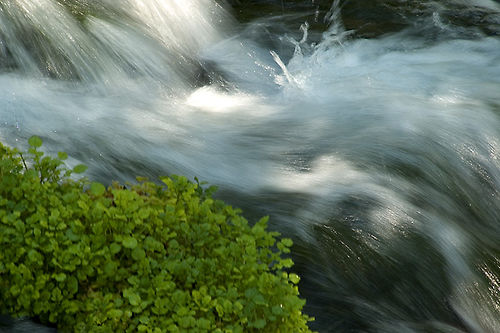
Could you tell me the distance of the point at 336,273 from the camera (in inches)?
136

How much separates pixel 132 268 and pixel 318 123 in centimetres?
279

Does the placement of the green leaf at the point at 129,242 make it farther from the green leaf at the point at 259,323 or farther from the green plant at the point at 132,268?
the green leaf at the point at 259,323

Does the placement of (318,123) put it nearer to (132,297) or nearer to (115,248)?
(115,248)

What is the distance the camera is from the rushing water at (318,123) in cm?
361

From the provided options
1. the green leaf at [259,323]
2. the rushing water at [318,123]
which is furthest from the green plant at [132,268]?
the rushing water at [318,123]

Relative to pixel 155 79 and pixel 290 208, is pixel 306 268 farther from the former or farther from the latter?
pixel 155 79

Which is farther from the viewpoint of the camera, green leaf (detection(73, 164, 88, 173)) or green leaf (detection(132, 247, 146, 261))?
green leaf (detection(73, 164, 88, 173))

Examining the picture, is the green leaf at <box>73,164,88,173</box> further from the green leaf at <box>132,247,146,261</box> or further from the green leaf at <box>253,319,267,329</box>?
the green leaf at <box>253,319,267,329</box>

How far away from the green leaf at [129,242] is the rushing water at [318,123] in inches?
41.8

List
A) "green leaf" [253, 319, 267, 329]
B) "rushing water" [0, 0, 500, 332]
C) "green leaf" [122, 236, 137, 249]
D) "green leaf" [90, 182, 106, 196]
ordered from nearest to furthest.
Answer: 1. "green leaf" [253, 319, 267, 329]
2. "green leaf" [122, 236, 137, 249]
3. "green leaf" [90, 182, 106, 196]
4. "rushing water" [0, 0, 500, 332]

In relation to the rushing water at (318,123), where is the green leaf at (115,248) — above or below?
above

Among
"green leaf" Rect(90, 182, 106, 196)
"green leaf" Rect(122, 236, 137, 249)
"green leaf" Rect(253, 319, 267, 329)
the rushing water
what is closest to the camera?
"green leaf" Rect(253, 319, 267, 329)

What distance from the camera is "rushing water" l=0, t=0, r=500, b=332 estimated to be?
3607mm

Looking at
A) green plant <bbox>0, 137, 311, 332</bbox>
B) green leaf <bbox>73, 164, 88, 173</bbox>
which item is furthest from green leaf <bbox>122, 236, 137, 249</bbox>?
green leaf <bbox>73, 164, 88, 173</bbox>
